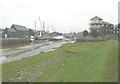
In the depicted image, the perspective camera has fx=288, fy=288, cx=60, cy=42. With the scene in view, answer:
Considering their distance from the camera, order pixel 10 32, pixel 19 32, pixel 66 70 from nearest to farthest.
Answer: pixel 66 70 → pixel 10 32 → pixel 19 32

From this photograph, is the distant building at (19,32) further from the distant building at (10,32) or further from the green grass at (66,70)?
the green grass at (66,70)

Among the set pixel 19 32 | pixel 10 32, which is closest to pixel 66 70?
pixel 10 32

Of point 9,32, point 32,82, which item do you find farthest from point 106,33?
Answer: point 32,82

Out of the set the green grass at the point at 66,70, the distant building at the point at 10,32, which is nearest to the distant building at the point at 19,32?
the distant building at the point at 10,32

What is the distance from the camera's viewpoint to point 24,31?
150m

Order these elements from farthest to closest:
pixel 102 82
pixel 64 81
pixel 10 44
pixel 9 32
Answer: pixel 9 32, pixel 10 44, pixel 64 81, pixel 102 82

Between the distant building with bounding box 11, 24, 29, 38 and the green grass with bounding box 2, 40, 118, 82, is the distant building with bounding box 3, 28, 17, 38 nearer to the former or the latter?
the distant building with bounding box 11, 24, 29, 38

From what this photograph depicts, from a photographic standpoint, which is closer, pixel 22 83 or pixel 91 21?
pixel 22 83

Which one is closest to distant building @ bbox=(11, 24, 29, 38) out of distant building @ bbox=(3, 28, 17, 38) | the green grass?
distant building @ bbox=(3, 28, 17, 38)

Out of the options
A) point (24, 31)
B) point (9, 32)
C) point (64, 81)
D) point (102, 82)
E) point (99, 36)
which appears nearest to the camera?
point (102, 82)

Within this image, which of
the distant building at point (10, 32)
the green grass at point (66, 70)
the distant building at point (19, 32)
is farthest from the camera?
the distant building at point (19, 32)

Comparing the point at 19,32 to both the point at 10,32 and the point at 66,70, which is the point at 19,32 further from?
the point at 66,70

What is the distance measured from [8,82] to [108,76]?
5.46 metres

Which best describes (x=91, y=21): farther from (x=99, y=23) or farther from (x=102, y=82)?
(x=102, y=82)
